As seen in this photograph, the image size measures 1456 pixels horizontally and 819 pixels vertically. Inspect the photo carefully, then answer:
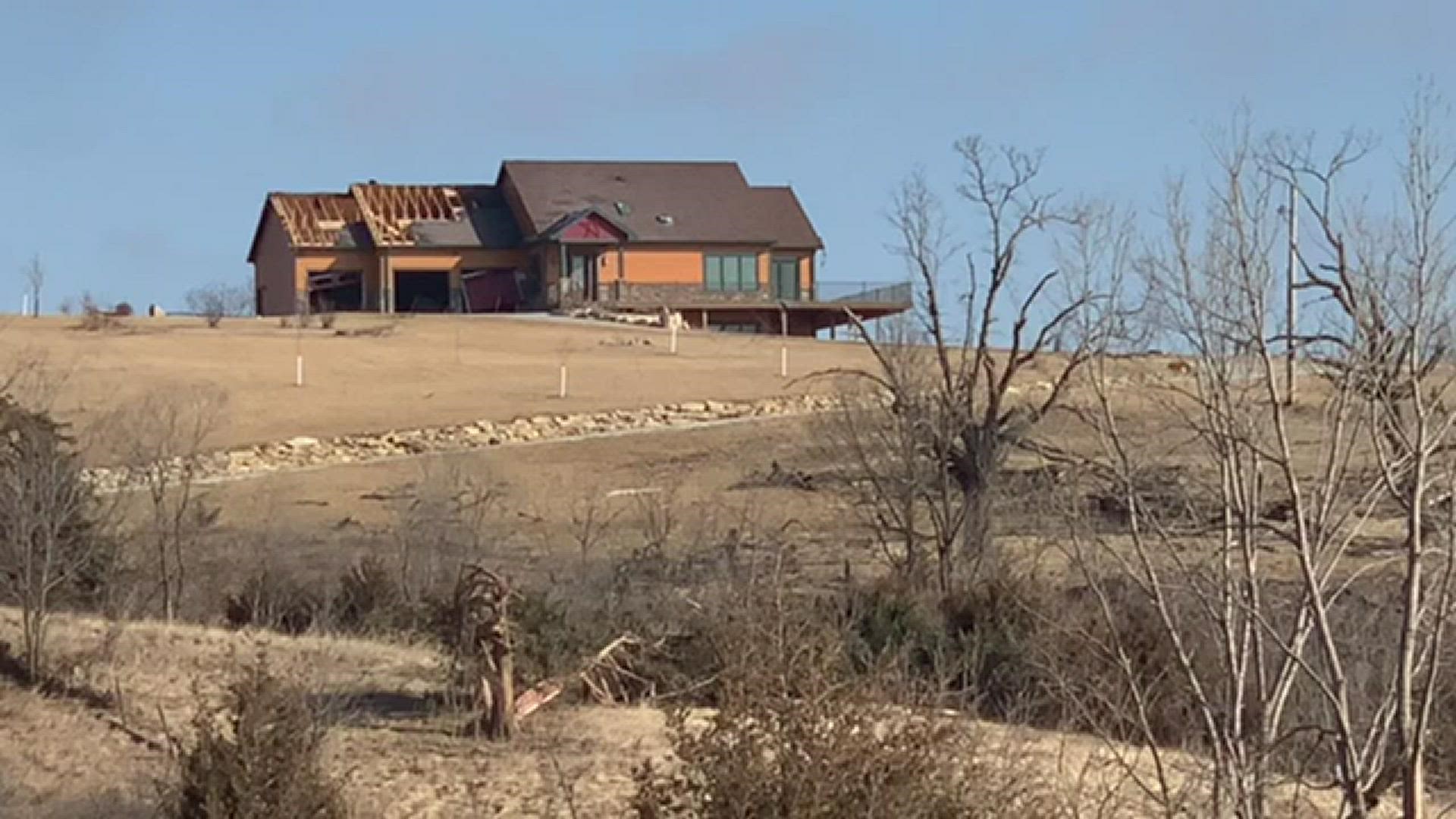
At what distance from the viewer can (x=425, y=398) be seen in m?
54.1

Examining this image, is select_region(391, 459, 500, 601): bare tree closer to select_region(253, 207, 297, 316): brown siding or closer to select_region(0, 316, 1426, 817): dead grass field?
select_region(0, 316, 1426, 817): dead grass field

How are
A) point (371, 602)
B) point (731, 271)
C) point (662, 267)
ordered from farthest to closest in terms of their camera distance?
1. point (731, 271)
2. point (662, 267)
3. point (371, 602)

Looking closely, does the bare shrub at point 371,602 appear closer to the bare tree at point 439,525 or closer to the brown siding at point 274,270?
the bare tree at point 439,525

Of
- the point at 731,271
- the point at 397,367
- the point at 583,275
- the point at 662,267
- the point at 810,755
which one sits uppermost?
the point at 662,267

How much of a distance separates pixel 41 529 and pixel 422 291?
68.0m

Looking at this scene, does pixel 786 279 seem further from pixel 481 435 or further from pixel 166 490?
pixel 166 490

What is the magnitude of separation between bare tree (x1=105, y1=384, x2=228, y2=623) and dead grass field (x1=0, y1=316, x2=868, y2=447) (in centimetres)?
1129

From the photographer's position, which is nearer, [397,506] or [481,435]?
[397,506]

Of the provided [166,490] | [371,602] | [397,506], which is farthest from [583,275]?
[371,602]

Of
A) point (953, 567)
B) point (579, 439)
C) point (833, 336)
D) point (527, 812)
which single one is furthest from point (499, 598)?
point (833, 336)

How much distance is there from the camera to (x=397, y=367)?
6069cm

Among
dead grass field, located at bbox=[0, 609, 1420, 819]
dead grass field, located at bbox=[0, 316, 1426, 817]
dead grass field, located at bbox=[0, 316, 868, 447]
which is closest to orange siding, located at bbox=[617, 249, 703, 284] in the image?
dead grass field, located at bbox=[0, 316, 868, 447]

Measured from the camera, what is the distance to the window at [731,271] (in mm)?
87750

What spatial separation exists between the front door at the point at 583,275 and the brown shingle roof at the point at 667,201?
1.88 m
